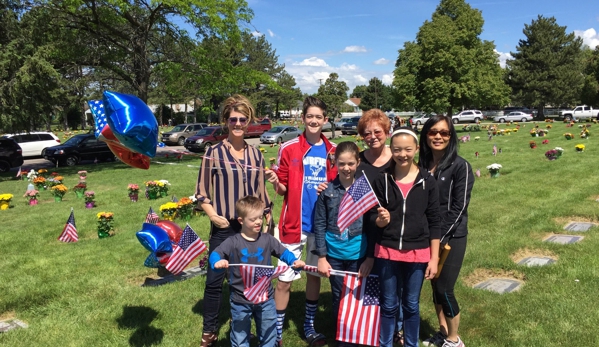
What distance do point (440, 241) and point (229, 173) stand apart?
1.62 m

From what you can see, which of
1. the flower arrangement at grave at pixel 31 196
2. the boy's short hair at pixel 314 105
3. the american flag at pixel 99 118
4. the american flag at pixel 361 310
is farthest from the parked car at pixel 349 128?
the american flag at pixel 99 118

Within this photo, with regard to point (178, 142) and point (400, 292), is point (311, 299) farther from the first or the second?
point (178, 142)

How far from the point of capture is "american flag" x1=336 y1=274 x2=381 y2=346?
9.96 feet

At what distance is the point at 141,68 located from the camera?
18.7 meters

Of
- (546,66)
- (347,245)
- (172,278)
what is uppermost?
(546,66)

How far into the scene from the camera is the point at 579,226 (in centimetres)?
605

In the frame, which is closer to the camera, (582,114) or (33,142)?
(33,142)

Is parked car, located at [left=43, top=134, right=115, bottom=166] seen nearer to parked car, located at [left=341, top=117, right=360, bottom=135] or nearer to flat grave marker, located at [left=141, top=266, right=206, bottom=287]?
flat grave marker, located at [left=141, top=266, right=206, bottom=287]

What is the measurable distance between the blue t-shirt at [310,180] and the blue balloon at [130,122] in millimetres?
1195

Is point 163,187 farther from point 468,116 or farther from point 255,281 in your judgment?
point 468,116

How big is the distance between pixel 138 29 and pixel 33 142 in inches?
338

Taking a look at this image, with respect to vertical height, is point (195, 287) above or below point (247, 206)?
below

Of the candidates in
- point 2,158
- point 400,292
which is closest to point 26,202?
point 2,158

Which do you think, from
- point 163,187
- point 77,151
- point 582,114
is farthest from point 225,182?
point 582,114
